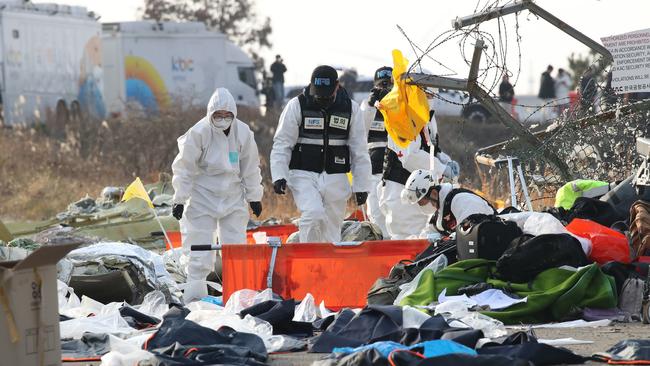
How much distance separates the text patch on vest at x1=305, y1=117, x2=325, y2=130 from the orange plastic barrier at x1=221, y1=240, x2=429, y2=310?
77.5 inches

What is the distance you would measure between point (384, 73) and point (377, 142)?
709mm

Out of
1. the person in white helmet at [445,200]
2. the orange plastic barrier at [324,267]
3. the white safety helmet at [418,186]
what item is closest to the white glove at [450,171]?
the person in white helmet at [445,200]

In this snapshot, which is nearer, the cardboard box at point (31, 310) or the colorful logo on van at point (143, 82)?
the cardboard box at point (31, 310)

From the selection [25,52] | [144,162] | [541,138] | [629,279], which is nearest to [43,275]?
[629,279]

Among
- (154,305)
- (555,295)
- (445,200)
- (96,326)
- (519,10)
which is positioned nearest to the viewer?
(96,326)

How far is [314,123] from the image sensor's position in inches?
511

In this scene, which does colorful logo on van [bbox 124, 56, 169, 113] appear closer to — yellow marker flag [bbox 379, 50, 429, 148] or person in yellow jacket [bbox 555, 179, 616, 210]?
yellow marker flag [bbox 379, 50, 429, 148]

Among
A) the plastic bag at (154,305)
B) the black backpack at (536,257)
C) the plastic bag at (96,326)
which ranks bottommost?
the plastic bag at (154,305)

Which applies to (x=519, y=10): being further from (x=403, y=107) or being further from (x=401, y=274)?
(x=401, y=274)

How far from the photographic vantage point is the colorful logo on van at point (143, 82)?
39.1 metres

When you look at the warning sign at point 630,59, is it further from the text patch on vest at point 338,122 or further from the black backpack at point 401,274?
the black backpack at point 401,274

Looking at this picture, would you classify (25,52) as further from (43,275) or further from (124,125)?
(43,275)

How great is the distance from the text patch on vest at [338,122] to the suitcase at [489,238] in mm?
2937

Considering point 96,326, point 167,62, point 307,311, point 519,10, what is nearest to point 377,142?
point 519,10
